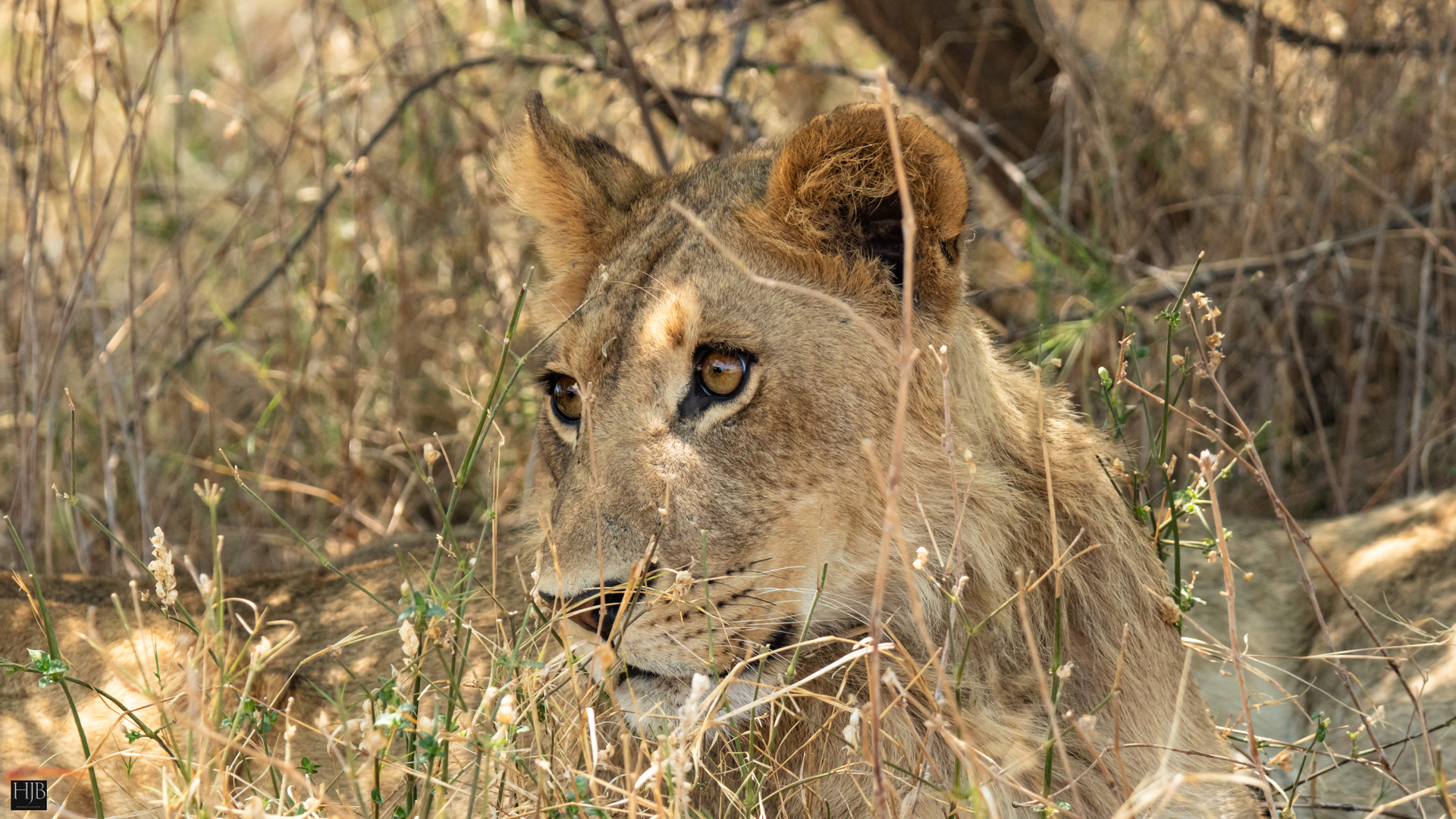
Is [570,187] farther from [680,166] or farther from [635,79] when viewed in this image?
[680,166]

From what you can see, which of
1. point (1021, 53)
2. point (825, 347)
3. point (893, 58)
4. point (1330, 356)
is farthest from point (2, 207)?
Answer: point (1330, 356)

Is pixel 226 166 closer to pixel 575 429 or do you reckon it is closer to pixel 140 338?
pixel 140 338

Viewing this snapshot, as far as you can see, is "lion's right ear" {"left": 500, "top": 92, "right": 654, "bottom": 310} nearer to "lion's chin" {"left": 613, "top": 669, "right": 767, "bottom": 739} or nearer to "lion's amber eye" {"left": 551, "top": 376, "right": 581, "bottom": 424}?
"lion's amber eye" {"left": 551, "top": 376, "right": 581, "bottom": 424}

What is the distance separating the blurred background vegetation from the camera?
185 inches

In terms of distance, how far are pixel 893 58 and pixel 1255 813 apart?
3.81 meters

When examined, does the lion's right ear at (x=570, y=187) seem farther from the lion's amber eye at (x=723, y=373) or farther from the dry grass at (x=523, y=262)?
the dry grass at (x=523, y=262)

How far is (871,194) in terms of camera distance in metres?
2.61

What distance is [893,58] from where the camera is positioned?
5688mm

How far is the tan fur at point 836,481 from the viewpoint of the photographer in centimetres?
242

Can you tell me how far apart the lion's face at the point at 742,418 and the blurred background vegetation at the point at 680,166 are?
175cm

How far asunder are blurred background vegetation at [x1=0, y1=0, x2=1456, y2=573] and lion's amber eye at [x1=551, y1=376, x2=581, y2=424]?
180 centimetres

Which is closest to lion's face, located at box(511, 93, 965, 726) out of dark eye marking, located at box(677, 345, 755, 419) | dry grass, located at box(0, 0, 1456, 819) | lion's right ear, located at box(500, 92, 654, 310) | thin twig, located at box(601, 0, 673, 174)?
dark eye marking, located at box(677, 345, 755, 419)

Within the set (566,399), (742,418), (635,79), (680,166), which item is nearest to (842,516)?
(742,418)
